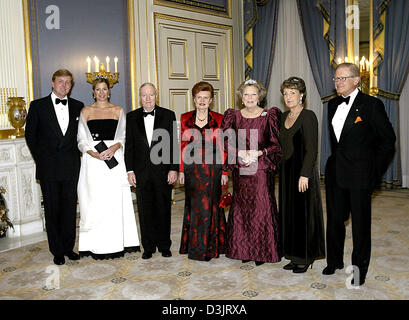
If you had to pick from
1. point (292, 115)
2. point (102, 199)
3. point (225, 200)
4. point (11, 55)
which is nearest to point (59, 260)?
point (102, 199)

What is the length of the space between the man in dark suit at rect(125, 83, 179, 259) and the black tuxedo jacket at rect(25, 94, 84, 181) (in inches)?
21.1

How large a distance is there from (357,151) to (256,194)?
920 millimetres

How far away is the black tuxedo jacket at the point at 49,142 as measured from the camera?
3871mm

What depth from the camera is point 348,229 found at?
475 cm

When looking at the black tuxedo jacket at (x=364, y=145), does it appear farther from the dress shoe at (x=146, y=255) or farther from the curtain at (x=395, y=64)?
the curtain at (x=395, y=64)

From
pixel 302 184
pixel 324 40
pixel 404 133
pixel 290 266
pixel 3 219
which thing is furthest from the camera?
pixel 324 40

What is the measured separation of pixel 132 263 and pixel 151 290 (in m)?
0.66

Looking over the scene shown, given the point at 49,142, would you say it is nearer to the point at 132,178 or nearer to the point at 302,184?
the point at 132,178

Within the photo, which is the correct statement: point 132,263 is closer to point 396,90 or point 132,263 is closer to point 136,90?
point 136,90

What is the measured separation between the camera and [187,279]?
11.3 feet

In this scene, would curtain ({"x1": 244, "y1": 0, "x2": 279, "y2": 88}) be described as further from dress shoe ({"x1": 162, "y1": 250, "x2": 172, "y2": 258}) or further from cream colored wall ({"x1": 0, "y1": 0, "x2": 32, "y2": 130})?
dress shoe ({"x1": 162, "y1": 250, "x2": 172, "y2": 258})

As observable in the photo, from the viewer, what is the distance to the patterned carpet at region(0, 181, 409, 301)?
3121 millimetres
